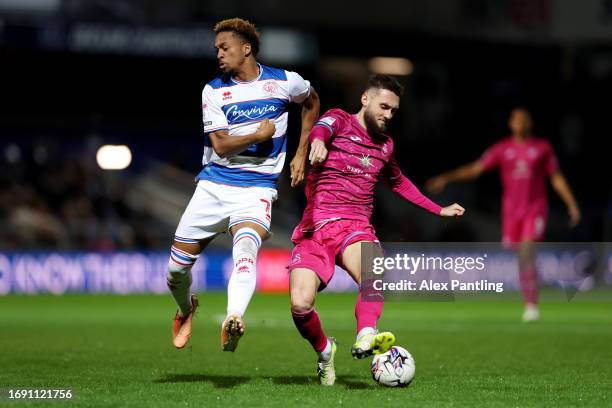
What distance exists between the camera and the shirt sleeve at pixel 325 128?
6.78 meters

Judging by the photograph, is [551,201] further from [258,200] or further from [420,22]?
[258,200]

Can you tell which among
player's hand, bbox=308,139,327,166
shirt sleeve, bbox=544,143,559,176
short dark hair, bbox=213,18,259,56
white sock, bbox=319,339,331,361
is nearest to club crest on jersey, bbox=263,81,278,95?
short dark hair, bbox=213,18,259,56

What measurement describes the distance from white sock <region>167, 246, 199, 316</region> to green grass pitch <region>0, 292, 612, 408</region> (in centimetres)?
48

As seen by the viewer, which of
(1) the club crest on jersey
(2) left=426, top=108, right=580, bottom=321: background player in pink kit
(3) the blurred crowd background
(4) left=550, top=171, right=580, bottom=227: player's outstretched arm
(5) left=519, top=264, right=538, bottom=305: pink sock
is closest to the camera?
(1) the club crest on jersey

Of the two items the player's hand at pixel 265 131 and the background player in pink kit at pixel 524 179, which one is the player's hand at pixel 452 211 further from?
the background player in pink kit at pixel 524 179

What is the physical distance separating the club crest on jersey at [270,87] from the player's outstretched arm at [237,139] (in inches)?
15.5

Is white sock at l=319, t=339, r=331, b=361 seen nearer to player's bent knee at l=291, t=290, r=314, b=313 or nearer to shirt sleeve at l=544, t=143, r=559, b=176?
player's bent knee at l=291, t=290, r=314, b=313

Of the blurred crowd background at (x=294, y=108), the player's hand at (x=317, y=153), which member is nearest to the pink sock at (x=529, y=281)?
the player's hand at (x=317, y=153)

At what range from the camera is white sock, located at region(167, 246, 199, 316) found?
24.0 ft

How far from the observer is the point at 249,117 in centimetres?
715

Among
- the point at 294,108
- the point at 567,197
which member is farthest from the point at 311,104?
the point at 294,108

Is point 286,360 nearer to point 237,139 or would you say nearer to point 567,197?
point 237,139

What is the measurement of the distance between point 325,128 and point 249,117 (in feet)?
1.88

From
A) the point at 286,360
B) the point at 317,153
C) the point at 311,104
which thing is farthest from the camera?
the point at 286,360
